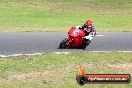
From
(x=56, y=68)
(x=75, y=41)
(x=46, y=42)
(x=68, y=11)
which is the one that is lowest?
(x=68, y=11)

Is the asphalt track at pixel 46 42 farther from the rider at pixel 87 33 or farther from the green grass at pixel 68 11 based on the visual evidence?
the green grass at pixel 68 11

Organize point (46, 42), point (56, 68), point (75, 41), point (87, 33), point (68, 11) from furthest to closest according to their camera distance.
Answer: point (68, 11)
point (46, 42)
point (87, 33)
point (75, 41)
point (56, 68)

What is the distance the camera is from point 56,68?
39.4 ft

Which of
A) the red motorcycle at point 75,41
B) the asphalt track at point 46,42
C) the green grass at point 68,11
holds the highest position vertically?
the red motorcycle at point 75,41

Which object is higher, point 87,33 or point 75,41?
point 87,33

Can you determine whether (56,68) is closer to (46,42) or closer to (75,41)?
(75,41)

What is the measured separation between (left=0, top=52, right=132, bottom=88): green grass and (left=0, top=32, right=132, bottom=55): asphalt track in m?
1.47

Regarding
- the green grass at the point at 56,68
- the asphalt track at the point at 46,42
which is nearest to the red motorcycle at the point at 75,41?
the asphalt track at the point at 46,42

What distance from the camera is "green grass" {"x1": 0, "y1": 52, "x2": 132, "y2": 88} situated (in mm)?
10406

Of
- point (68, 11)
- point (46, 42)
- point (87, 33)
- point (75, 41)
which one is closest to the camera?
point (75, 41)

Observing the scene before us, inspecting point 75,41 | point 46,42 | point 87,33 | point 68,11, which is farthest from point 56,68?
point 68,11

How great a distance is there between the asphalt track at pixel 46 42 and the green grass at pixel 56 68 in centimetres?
147

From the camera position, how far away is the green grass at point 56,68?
410 inches

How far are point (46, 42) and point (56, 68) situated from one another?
5.43 meters
